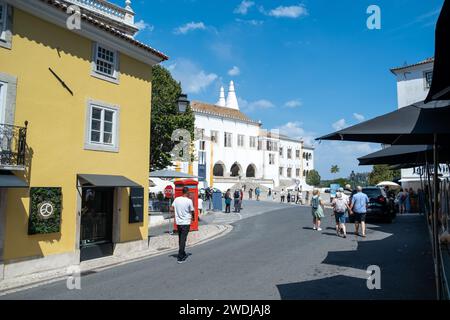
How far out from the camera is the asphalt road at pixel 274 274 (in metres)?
6.90

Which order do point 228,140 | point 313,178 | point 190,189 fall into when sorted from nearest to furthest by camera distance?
point 190,189, point 228,140, point 313,178

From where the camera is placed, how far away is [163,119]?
27391mm

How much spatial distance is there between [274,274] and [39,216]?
5986 mm

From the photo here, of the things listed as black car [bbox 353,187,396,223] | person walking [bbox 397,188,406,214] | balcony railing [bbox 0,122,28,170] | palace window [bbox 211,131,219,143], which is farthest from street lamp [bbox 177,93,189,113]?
palace window [bbox 211,131,219,143]

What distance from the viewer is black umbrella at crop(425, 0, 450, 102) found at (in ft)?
10.9

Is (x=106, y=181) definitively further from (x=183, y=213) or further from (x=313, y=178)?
(x=313, y=178)

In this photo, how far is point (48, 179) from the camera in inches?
395

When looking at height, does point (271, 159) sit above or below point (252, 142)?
below

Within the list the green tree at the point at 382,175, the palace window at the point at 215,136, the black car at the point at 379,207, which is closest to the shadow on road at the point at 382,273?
the black car at the point at 379,207

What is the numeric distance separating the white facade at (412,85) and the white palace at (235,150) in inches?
979

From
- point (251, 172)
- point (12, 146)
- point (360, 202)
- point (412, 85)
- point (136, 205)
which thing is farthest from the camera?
point (251, 172)

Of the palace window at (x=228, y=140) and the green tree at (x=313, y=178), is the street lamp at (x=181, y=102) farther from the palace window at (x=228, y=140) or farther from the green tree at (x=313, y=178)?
the green tree at (x=313, y=178)

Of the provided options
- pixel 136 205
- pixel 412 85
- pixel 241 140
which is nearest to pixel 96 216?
pixel 136 205

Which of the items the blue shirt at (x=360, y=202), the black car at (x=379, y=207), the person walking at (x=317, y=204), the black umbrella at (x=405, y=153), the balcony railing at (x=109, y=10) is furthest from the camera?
the black car at (x=379, y=207)
